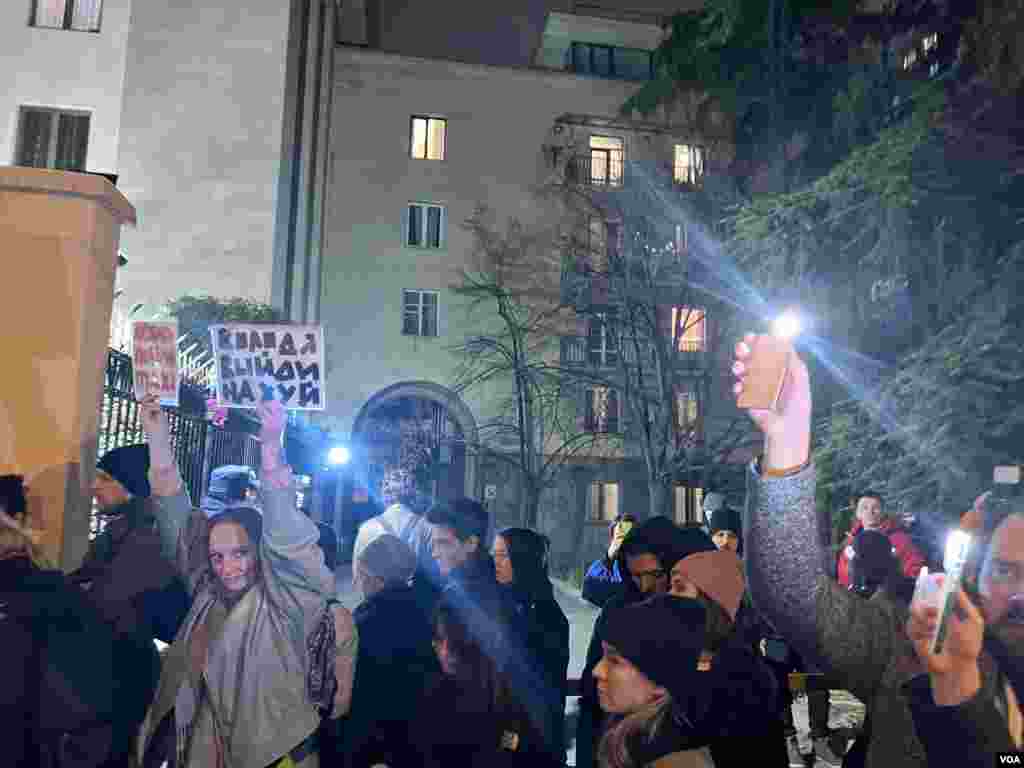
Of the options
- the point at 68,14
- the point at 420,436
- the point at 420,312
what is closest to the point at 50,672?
the point at 68,14

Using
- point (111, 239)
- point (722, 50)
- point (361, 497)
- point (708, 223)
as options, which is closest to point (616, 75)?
point (708, 223)

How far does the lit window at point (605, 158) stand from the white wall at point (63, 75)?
14.0 meters

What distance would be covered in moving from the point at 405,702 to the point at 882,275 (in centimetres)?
847

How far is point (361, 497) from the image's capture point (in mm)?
13297

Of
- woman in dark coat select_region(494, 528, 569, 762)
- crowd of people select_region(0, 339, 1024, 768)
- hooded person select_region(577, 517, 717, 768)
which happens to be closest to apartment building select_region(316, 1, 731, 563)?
woman in dark coat select_region(494, 528, 569, 762)

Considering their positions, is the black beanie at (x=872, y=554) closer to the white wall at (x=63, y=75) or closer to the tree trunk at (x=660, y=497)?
the tree trunk at (x=660, y=497)

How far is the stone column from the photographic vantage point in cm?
410

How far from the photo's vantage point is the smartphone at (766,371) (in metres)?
1.96

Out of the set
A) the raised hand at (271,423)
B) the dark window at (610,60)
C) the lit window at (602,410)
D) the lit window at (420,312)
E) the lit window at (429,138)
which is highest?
the dark window at (610,60)

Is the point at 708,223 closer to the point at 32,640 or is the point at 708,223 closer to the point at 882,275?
the point at 882,275

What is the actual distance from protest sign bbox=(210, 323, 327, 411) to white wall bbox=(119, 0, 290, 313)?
1515 centimetres

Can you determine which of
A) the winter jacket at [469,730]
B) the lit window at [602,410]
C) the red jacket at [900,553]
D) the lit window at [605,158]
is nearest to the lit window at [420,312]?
the lit window at [602,410]

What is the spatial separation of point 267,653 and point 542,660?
144cm

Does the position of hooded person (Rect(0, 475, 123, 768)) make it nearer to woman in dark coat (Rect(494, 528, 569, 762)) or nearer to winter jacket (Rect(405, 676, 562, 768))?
winter jacket (Rect(405, 676, 562, 768))
